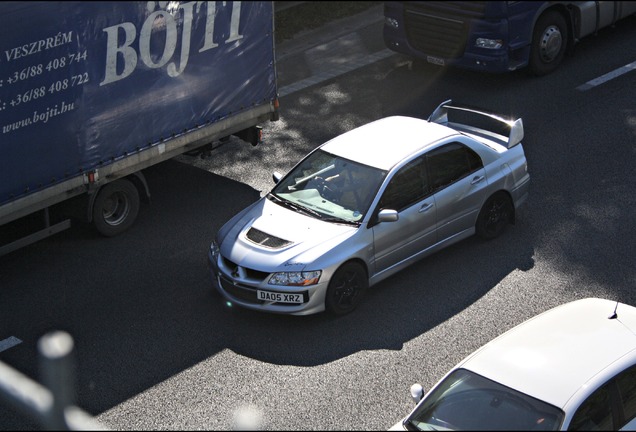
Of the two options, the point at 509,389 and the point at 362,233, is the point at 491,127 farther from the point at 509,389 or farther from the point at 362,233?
the point at 509,389

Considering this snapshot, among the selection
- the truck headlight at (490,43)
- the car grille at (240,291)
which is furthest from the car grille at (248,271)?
the truck headlight at (490,43)

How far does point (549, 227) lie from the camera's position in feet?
40.8

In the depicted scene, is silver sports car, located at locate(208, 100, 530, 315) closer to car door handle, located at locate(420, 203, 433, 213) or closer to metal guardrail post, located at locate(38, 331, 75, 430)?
car door handle, located at locate(420, 203, 433, 213)

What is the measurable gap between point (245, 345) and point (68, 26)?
13.9 feet

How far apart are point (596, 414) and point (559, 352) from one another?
2.26 feet

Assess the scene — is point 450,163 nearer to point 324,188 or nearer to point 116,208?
point 324,188

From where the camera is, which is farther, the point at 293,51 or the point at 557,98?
the point at 293,51

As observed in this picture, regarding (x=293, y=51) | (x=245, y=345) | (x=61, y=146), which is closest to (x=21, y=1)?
(x=61, y=146)

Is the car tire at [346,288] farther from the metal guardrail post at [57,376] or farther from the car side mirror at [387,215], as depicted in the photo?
the metal guardrail post at [57,376]

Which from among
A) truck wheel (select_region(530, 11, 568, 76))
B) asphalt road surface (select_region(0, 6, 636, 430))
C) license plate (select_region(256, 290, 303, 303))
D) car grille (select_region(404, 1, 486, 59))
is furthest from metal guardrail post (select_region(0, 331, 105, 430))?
truck wheel (select_region(530, 11, 568, 76))

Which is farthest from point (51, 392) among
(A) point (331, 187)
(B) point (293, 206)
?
(A) point (331, 187)

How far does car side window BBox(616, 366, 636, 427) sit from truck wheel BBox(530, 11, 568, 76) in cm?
1033

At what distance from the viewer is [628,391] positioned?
24.3ft

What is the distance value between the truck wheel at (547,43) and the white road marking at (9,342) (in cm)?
1043
